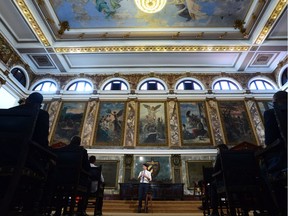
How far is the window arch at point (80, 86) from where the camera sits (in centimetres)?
1375

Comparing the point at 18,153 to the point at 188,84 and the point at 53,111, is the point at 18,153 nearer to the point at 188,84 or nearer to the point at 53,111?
the point at 53,111

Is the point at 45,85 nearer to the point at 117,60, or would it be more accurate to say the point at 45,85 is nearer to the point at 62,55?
the point at 62,55

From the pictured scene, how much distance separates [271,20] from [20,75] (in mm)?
14611

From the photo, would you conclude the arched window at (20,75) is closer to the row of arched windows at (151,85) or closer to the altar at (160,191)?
the row of arched windows at (151,85)

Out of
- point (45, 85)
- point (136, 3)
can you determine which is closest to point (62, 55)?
point (45, 85)

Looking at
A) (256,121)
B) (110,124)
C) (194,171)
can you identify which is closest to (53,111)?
(110,124)

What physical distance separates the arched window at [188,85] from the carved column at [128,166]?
5.66m

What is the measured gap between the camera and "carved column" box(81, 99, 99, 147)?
38.3 ft

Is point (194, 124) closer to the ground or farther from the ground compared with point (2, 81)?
closer to the ground

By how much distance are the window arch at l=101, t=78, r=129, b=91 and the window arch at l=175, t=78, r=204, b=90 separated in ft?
11.4

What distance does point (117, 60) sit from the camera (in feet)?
44.2

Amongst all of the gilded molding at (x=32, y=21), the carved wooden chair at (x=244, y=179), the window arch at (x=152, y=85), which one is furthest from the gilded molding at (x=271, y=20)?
the gilded molding at (x=32, y=21)

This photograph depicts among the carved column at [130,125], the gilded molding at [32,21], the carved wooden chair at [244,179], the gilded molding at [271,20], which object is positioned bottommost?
the carved wooden chair at [244,179]

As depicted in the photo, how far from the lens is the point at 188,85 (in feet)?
45.3
